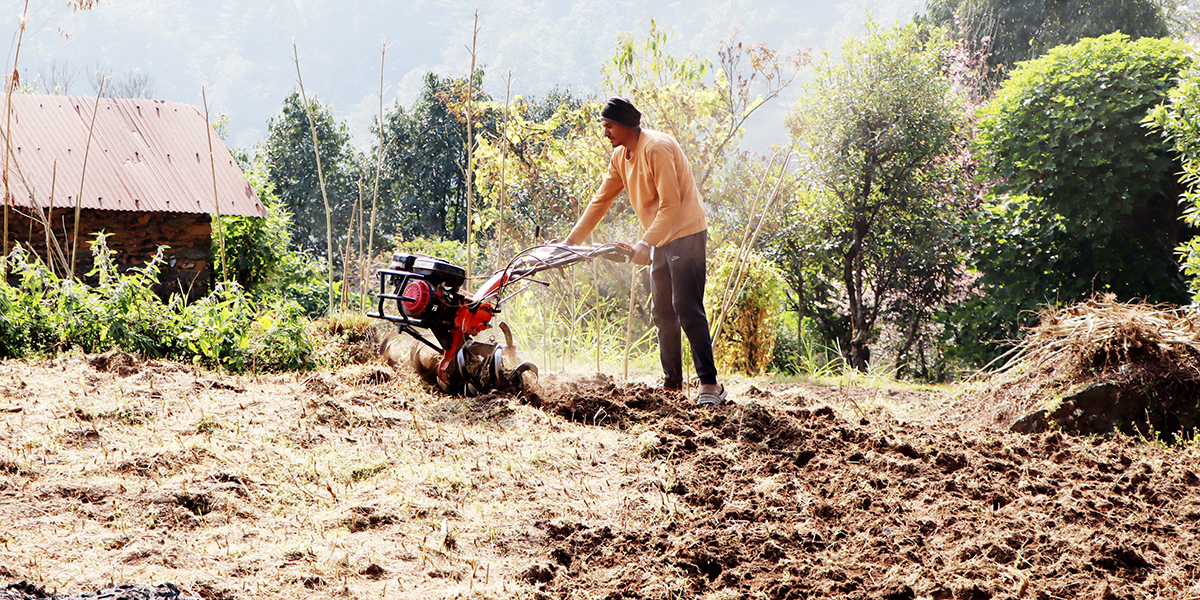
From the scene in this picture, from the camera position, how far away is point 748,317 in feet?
24.7

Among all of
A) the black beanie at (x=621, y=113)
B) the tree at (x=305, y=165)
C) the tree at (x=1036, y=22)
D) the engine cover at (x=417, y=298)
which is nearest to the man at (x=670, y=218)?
the black beanie at (x=621, y=113)

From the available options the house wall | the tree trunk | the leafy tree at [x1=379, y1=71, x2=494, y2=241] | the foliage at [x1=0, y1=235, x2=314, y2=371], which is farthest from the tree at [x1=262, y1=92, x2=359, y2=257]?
the foliage at [x1=0, y1=235, x2=314, y2=371]

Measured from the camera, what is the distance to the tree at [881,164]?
9758mm

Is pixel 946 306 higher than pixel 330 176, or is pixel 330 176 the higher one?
pixel 330 176

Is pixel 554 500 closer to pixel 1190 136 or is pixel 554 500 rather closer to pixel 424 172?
Result: pixel 1190 136

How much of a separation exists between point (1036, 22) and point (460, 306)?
19.3m

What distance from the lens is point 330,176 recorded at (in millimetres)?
26734

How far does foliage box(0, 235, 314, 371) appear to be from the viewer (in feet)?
17.0

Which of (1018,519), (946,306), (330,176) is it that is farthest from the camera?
(330,176)

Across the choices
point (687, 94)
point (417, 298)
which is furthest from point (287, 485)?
point (687, 94)

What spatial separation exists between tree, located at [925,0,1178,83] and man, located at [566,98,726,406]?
1517 centimetres

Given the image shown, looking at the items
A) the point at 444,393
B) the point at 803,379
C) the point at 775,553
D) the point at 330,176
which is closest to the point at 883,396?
the point at 803,379

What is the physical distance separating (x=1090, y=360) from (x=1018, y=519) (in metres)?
1.97

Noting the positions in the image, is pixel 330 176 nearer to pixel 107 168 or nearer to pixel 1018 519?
pixel 107 168
